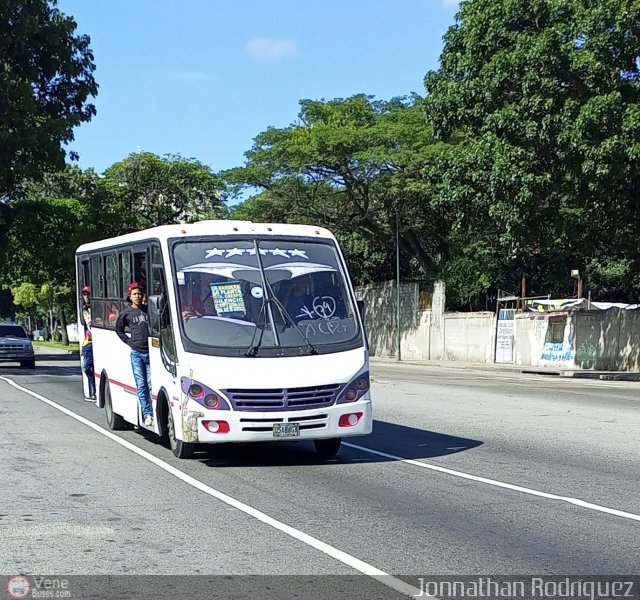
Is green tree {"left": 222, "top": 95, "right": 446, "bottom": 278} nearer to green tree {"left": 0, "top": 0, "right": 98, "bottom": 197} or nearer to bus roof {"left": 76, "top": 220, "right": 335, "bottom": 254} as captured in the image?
green tree {"left": 0, "top": 0, "right": 98, "bottom": 197}

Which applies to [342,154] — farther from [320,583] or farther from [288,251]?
[320,583]

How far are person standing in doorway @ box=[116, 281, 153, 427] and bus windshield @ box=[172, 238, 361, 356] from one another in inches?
59.1

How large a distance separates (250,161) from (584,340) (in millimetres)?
19031

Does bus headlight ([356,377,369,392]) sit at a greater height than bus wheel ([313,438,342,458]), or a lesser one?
greater

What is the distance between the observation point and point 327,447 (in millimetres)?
12375

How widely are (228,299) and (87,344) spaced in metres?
6.73

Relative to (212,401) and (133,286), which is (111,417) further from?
(212,401)

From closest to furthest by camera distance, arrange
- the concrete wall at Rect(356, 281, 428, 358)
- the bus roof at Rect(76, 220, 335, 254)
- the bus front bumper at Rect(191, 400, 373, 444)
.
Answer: the bus front bumper at Rect(191, 400, 373, 444) → the bus roof at Rect(76, 220, 335, 254) → the concrete wall at Rect(356, 281, 428, 358)

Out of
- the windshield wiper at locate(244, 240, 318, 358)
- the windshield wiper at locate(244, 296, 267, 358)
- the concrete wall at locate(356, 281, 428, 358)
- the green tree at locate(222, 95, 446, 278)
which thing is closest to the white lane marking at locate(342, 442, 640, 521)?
the windshield wiper at locate(244, 240, 318, 358)

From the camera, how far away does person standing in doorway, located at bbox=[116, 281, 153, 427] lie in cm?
1320

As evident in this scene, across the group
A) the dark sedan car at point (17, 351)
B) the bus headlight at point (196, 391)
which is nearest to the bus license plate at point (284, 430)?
the bus headlight at point (196, 391)

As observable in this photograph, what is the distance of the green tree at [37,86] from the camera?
32.3 m

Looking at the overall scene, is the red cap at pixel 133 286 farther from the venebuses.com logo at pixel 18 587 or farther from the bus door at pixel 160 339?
the venebuses.com logo at pixel 18 587

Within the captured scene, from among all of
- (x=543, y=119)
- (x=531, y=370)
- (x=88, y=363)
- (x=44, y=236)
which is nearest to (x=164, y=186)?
(x=44, y=236)
